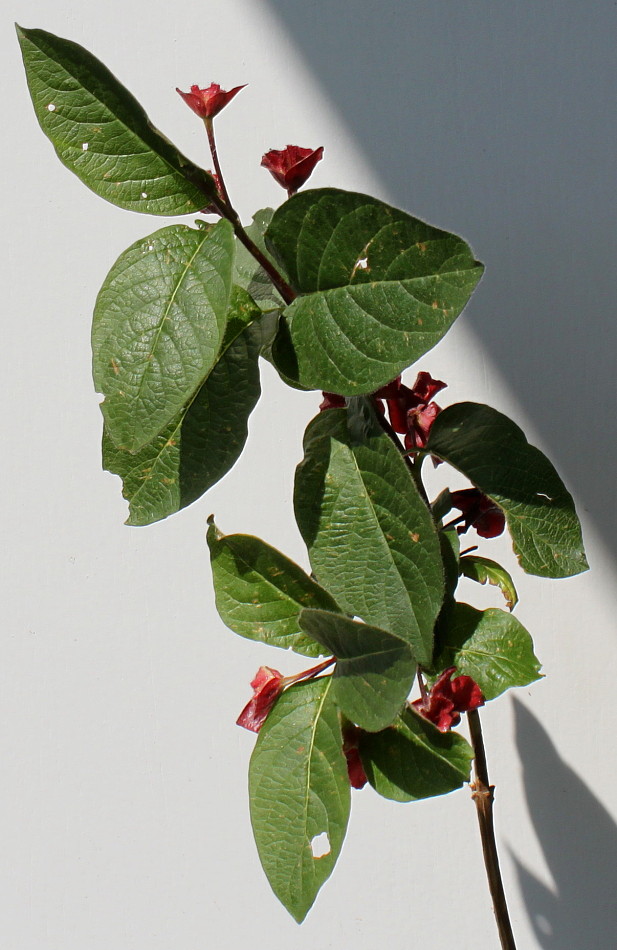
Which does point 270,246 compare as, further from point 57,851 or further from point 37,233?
point 57,851

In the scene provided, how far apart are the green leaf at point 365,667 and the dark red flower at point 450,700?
64 millimetres

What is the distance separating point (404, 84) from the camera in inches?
30.5

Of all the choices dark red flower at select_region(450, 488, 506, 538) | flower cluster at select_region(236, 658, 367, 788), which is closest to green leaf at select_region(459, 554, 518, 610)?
dark red flower at select_region(450, 488, 506, 538)

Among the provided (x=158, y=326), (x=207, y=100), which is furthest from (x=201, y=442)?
(x=207, y=100)

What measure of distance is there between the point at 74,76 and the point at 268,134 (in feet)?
1.48

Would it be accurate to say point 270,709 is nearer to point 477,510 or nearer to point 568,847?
point 477,510

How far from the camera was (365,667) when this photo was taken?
0.46m

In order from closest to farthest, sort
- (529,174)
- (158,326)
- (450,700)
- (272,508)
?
(158,326)
(450,700)
(529,174)
(272,508)

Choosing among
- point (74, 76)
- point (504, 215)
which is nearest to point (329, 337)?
point (74, 76)

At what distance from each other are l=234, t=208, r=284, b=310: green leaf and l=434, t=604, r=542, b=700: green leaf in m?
0.23

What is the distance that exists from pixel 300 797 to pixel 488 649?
0.15 m

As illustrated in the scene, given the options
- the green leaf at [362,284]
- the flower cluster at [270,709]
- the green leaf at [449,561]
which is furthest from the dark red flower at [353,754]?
the green leaf at [362,284]

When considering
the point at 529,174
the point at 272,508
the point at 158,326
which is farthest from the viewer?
the point at 272,508

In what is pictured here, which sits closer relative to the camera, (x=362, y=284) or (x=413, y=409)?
(x=362, y=284)
